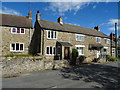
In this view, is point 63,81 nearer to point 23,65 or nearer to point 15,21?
point 23,65

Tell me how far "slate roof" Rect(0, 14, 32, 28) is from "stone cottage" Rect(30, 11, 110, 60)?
6.84ft

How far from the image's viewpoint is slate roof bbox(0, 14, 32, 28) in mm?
21278

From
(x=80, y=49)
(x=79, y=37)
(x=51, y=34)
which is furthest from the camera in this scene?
(x=79, y=37)

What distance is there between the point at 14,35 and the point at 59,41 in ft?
28.9

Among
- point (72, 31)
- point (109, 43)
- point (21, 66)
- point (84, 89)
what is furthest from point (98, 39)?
point (84, 89)

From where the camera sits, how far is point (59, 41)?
2273 cm

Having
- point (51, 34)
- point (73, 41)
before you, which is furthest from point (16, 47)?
point (73, 41)

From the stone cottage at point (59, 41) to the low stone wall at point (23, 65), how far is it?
437cm

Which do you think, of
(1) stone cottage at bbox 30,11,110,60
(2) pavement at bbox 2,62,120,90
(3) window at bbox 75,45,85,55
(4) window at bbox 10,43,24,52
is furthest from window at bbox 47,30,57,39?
(2) pavement at bbox 2,62,120,90

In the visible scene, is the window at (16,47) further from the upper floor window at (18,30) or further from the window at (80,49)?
the window at (80,49)

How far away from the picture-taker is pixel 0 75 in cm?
1276

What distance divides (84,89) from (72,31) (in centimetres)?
1796

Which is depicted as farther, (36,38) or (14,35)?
(36,38)

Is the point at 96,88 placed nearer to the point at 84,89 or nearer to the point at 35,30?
the point at 84,89
